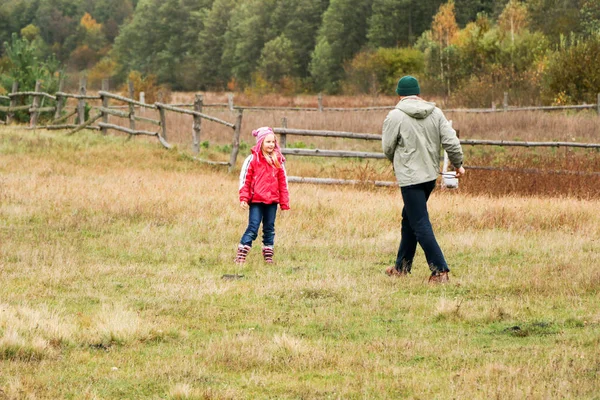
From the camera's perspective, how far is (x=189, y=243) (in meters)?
10.5

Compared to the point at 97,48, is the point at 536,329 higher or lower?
lower

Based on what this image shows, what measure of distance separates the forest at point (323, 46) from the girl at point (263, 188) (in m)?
18.5

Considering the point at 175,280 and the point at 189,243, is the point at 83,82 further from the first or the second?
the point at 175,280

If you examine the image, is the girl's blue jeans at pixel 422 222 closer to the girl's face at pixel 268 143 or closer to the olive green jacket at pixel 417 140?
the olive green jacket at pixel 417 140

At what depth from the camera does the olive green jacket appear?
8.03 m

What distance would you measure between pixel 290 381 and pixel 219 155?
629 inches

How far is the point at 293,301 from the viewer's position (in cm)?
754

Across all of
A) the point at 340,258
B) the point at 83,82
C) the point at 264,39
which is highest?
the point at 264,39

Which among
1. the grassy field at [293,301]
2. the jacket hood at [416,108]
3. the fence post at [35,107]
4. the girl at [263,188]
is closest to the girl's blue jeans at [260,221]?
the girl at [263,188]

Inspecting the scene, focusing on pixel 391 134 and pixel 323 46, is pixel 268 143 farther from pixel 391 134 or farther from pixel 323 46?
pixel 323 46

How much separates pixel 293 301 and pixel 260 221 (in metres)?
2.02

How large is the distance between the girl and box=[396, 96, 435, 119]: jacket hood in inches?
66.9

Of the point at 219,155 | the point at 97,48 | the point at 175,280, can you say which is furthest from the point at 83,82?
the point at 97,48

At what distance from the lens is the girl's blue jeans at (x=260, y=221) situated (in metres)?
9.39
